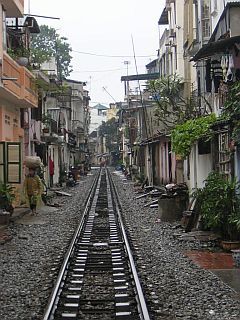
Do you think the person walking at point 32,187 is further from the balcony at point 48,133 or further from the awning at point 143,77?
the awning at point 143,77

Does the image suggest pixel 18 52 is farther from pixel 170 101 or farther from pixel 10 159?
pixel 10 159

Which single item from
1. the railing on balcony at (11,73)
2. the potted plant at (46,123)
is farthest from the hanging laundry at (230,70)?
the potted plant at (46,123)

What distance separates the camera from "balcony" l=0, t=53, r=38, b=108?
22334mm

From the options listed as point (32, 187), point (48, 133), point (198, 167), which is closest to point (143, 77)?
point (48, 133)

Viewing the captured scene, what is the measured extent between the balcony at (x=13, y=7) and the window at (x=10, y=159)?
5.26m

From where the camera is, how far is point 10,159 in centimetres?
2158

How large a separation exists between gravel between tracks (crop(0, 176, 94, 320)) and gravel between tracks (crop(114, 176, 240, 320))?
1666 millimetres

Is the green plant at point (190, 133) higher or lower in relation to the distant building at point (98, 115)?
lower

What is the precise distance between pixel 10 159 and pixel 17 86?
154 inches

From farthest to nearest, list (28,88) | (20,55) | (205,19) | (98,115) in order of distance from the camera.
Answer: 1. (98,115)
2. (20,55)
3. (28,88)
4. (205,19)

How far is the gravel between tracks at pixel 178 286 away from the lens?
8.37 metres

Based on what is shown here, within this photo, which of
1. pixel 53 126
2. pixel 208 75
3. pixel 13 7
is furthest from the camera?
pixel 53 126

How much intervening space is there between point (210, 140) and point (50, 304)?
10.5m

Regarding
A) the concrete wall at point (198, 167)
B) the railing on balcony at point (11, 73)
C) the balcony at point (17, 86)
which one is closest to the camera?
the concrete wall at point (198, 167)
